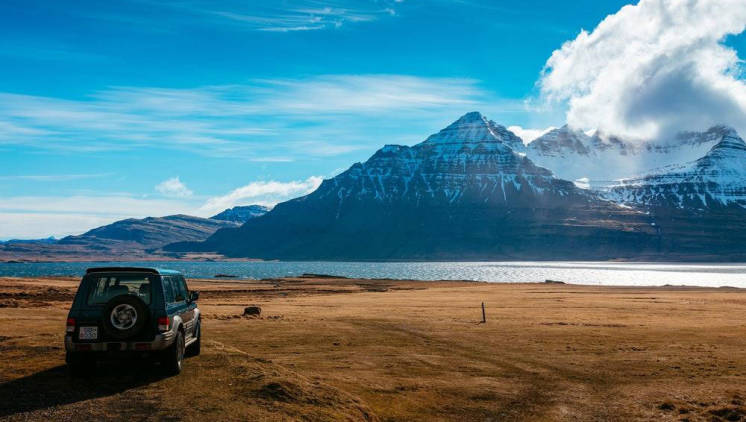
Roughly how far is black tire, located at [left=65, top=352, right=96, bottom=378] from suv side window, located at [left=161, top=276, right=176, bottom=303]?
278 cm

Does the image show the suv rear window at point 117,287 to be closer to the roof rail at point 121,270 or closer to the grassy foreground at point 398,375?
the roof rail at point 121,270

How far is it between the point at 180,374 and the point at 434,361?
12956 mm

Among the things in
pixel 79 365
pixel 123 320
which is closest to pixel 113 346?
pixel 123 320

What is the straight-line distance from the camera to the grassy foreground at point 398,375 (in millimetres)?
17516

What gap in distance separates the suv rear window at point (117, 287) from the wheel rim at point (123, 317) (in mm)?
840

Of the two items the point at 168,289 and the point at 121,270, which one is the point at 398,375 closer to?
the point at 168,289

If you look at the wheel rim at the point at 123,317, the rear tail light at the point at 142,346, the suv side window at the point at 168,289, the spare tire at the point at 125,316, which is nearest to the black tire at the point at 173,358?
the rear tail light at the point at 142,346

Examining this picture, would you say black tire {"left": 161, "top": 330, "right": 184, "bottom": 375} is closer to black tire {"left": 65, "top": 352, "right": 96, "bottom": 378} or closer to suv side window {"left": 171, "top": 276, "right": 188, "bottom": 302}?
suv side window {"left": 171, "top": 276, "right": 188, "bottom": 302}

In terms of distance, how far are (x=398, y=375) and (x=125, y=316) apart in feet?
37.8

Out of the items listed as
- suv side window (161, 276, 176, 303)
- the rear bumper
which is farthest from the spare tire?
suv side window (161, 276, 176, 303)

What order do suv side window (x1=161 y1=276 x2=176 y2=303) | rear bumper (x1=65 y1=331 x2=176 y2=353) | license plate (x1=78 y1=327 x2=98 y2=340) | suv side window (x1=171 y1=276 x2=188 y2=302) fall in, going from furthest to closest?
1. suv side window (x1=171 y1=276 x2=188 y2=302)
2. suv side window (x1=161 y1=276 x2=176 y2=303)
3. license plate (x1=78 y1=327 x2=98 y2=340)
4. rear bumper (x1=65 y1=331 x2=176 y2=353)

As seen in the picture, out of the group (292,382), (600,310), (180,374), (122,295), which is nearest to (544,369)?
(292,382)

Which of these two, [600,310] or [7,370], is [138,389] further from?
[600,310]

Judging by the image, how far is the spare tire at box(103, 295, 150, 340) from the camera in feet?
61.5
